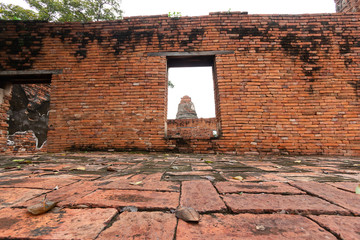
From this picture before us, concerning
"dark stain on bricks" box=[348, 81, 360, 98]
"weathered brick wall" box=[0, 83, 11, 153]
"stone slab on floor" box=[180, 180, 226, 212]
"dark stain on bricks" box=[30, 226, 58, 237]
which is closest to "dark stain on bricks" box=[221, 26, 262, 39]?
"dark stain on bricks" box=[348, 81, 360, 98]

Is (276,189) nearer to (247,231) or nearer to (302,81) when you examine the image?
(247,231)

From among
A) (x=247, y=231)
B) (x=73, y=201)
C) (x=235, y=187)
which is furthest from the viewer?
(x=235, y=187)

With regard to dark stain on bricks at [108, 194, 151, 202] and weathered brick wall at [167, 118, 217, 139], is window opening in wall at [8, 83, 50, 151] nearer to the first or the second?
dark stain on bricks at [108, 194, 151, 202]

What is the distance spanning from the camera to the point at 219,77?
430 centimetres

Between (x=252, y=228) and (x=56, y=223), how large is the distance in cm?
83

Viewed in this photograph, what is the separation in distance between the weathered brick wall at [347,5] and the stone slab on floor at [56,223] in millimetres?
7879

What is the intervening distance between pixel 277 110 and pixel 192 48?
2.83m

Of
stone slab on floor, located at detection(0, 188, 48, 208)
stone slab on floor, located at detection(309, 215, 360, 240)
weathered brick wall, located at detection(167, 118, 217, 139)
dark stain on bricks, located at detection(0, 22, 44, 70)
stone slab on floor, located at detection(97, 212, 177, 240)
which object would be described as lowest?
stone slab on floor, located at detection(0, 188, 48, 208)

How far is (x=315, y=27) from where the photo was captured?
14.4 feet

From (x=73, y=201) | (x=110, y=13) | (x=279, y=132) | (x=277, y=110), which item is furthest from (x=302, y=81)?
(x=110, y=13)

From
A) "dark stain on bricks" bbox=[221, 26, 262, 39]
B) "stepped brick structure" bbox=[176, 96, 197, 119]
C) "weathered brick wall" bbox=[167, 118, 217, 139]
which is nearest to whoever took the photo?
"dark stain on bricks" bbox=[221, 26, 262, 39]

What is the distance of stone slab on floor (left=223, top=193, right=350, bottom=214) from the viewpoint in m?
0.80

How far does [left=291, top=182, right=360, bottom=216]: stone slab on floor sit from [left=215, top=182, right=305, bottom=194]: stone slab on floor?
0.10 meters

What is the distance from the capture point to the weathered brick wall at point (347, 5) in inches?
187
